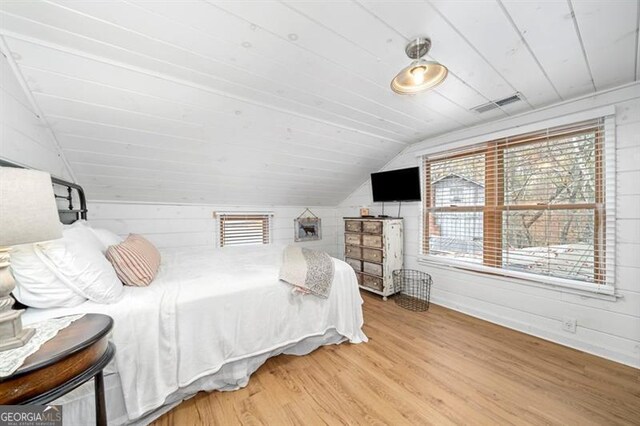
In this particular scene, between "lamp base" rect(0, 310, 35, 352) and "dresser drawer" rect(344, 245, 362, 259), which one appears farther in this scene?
"dresser drawer" rect(344, 245, 362, 259)

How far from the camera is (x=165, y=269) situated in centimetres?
208

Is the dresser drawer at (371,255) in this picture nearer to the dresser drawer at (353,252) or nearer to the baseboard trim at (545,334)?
the dresser drawer at (353,252)

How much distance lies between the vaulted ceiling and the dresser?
4.15 feet

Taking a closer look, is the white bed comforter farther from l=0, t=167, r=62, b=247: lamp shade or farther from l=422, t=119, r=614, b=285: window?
l=422, t=119, r=614, b=285: window

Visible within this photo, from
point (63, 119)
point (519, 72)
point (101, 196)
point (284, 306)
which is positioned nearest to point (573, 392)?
point (284, 306)

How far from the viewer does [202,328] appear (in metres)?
1.60

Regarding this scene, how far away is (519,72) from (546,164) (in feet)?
3.59

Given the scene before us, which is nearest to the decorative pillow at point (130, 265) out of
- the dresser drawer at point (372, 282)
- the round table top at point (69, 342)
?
the round table top at point (69, 342)

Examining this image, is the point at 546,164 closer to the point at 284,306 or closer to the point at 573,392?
the point at 573,392

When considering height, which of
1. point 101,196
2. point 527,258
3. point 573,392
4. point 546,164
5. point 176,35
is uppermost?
point 176,35

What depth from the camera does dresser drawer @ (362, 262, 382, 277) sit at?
3419 millimetres

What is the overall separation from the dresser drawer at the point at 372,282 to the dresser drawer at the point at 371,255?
259 millimetres

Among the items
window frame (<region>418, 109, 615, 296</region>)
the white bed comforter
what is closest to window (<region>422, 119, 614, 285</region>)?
window frame (<region>418, 109, 615, 296</region>)

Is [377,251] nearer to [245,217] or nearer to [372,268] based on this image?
[372,268]
